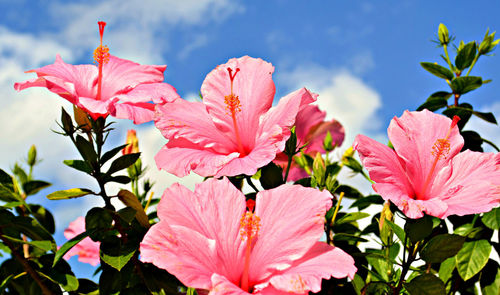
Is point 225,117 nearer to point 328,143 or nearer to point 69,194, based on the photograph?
point 69,194

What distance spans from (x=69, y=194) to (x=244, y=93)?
719mm

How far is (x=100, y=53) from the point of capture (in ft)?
6.50

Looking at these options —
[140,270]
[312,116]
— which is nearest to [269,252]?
[140,270]

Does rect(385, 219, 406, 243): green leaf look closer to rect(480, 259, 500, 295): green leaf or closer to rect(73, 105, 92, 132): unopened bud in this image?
rect(480, 259, 500, 295): green leaf

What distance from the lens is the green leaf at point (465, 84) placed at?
103 inches

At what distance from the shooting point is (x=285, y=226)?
1.41 metres

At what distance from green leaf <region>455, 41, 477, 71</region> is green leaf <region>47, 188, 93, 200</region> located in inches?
74.9

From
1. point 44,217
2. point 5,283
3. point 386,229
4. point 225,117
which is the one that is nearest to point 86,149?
point 225,117

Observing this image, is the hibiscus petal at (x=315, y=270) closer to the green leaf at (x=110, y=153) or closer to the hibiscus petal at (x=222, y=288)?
the hibiscus petal at (x=222, y=288)

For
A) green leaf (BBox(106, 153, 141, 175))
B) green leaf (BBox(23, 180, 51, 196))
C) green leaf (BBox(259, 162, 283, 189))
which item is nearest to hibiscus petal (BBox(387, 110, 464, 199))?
green leaf (BBox(259, 162, 283, 189))

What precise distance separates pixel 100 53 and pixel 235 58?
548mm

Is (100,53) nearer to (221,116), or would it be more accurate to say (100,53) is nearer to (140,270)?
(221,116)

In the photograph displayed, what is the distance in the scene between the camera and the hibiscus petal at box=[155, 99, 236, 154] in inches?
66.9

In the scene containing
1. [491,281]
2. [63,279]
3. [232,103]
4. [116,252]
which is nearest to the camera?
[232,103]
